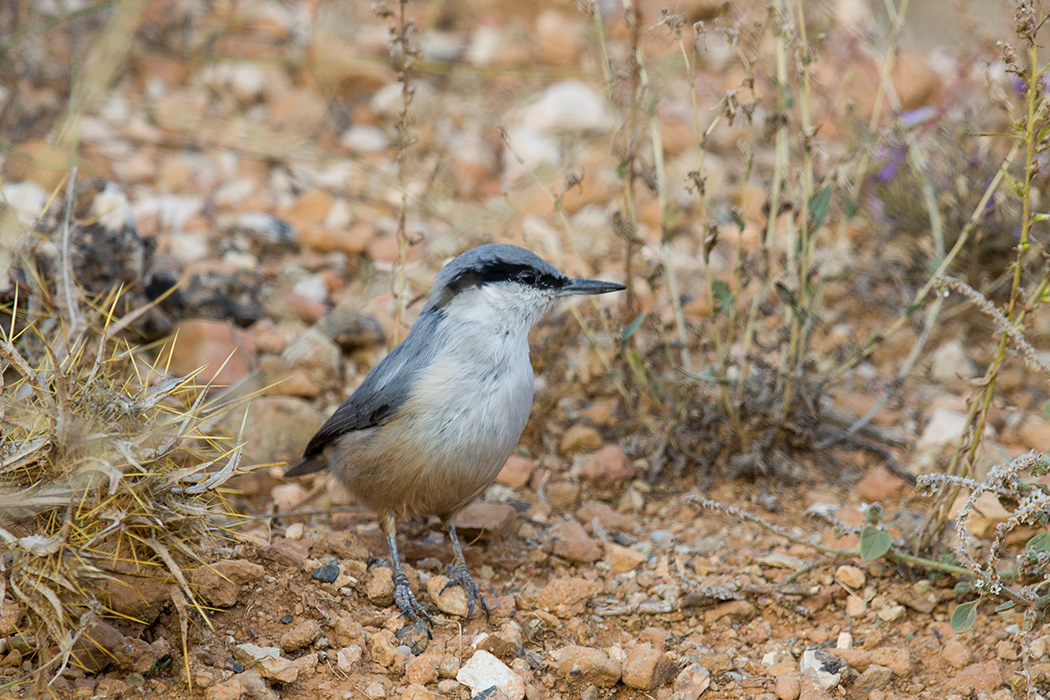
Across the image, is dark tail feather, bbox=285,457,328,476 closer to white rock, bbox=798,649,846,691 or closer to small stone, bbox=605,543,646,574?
small stone, bbox=605,543,646,574

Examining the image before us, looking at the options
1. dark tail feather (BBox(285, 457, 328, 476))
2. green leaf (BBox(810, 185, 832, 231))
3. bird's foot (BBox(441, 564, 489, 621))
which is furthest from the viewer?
dark tail feather (BBox(285, 457, 328, 476))

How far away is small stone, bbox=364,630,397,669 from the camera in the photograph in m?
3.20

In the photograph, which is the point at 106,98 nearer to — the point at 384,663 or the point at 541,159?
the point at 541,159

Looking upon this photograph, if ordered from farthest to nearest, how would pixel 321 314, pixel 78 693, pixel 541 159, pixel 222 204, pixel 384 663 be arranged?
pixel 541 159 → pixel 222 204 → pixel 321 314 → pixel 384 663 → pixel 78 693

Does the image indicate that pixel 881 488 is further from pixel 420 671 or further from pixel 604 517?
pixel 420 671

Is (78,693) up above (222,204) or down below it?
below

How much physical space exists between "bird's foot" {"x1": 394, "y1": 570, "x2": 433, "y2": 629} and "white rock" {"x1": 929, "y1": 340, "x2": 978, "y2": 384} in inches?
126

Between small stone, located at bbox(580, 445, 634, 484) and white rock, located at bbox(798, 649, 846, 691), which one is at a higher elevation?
small stone, located at bbox(580, 445, 634, 484)

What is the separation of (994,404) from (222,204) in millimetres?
4604

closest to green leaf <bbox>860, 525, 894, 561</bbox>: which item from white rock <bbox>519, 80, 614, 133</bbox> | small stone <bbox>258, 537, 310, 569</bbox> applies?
small stone <bbox>258, 537, 310, 569</bbox>

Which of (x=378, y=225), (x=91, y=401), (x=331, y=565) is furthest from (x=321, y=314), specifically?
(x=91, y=401)

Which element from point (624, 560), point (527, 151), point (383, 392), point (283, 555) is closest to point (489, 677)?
point (283, 555)

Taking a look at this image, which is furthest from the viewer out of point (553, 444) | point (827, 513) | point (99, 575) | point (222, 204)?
point (222, 204)

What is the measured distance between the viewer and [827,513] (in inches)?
161
